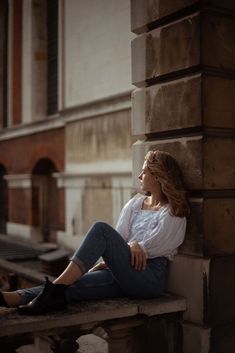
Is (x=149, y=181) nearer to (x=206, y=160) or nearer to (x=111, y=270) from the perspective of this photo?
(x=206, y=160)

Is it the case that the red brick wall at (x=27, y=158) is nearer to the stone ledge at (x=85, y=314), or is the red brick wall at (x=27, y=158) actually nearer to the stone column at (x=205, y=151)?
the stone column at (x=205, y=151)

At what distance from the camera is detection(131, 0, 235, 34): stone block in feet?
11.5

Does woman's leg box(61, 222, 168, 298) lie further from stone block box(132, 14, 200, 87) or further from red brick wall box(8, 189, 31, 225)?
red brick wall box(8, 189, 31, 225)

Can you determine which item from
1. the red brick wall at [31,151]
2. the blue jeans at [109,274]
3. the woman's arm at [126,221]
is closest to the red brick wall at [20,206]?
the red brick wall at [31,151]

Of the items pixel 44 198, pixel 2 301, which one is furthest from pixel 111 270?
pixel 44 198

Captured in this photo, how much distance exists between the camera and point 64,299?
125 inches

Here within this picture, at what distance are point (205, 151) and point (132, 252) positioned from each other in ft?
2.73

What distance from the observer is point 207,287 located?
132 inches

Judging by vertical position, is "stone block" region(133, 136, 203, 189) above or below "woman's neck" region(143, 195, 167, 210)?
above

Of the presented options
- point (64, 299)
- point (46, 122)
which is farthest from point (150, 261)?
point (46, 122)

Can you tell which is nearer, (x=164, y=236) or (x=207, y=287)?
(x=207, y=287)

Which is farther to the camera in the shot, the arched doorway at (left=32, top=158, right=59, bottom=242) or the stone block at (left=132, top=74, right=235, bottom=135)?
the arched doorway at (left=32, top=158, right=59, bottom=242)

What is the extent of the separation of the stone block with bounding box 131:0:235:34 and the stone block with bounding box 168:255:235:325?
1.73m

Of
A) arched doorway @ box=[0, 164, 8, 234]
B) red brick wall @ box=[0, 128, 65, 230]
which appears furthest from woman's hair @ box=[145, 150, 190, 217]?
arched doorway @ box=[0, 164, 8, 234]
